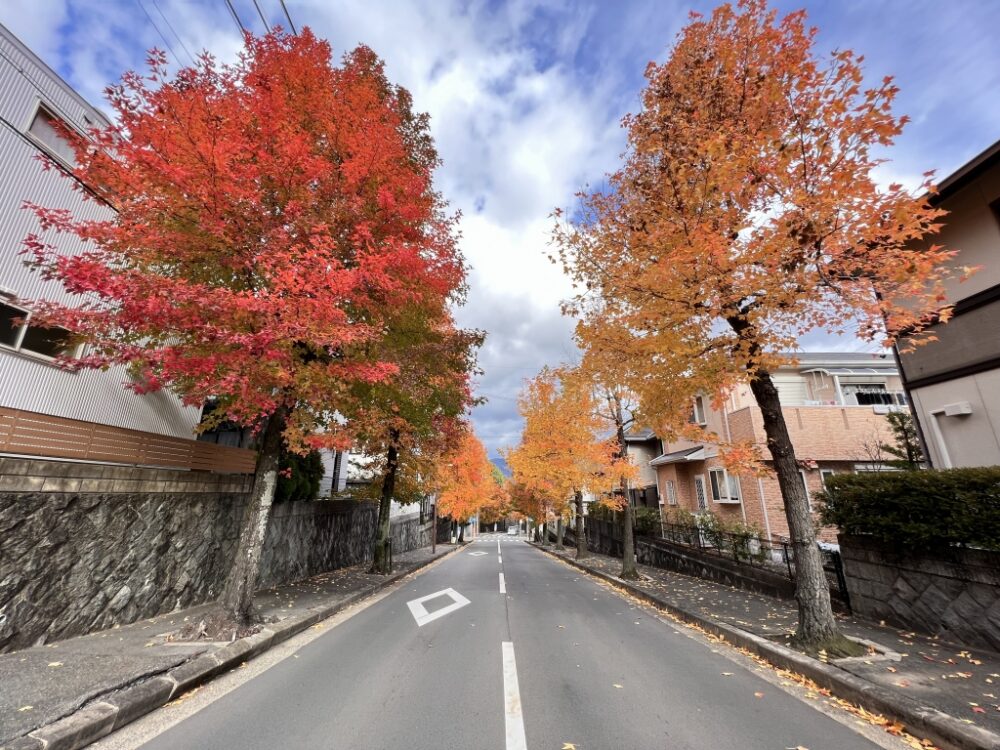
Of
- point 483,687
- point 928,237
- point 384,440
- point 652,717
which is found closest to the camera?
point 652,717

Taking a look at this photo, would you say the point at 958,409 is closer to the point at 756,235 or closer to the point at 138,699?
the point at 756,235

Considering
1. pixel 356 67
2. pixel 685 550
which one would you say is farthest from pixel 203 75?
pixel 685 550

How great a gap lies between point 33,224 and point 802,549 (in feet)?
47.9

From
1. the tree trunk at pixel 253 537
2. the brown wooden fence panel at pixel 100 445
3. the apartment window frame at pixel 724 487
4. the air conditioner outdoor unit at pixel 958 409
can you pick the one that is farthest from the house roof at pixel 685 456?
the brown wooden fence panel at pixel 100 445

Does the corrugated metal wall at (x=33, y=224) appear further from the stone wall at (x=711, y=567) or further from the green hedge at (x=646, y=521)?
Answer: the green hedge at (x=646, y=521)

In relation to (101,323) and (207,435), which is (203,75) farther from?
(207,435)

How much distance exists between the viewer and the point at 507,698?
475cm

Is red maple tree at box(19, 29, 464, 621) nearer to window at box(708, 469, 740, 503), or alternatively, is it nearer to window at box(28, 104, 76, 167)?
window at box(28, 104, 76, 167)

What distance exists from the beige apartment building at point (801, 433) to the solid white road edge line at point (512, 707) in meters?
9.90

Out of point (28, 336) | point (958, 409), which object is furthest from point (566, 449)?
point (28, 336)

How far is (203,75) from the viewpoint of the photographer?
25.2ft

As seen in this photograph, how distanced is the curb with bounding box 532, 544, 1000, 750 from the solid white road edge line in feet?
12.2

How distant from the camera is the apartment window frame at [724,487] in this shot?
18805 millimetres

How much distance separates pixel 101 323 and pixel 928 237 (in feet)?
54.4
